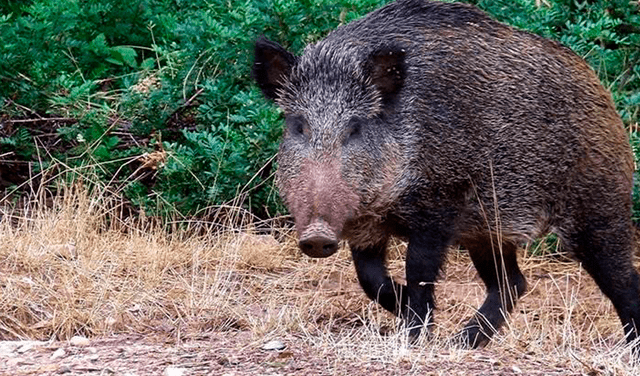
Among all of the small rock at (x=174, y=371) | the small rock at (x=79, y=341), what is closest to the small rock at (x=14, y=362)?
the small rock at (x=79, y=341)

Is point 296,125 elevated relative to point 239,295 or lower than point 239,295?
elevated

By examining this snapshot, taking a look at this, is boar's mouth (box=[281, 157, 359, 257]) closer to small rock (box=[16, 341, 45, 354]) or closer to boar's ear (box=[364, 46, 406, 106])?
boar's ear (box=[364, 46, 406, 106])

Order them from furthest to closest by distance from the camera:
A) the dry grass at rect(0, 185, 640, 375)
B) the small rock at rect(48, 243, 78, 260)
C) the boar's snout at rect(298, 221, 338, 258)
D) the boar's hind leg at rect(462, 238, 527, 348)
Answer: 1. the small rock at rect(48, 243, 78, 260)
2. the boar's hind leg at rect(462, 238, 527, 348)
3. the dry grass at rect(0, 185, 640, 375)
4. the boar's snout at rect(298, 221, 338, 258)

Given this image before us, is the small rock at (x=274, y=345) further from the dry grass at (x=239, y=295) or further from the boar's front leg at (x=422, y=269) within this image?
the boar's front leg at (x=422, y=269)

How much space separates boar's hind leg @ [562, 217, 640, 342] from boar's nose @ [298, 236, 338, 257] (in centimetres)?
168

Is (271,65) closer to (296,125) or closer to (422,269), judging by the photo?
(296,125)

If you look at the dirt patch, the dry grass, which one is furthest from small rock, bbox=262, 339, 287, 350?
the dry grass

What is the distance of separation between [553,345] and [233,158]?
2.91 metres

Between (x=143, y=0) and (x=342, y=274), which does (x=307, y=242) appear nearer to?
(x=342, y=274)

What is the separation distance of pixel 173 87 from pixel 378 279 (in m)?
2.93

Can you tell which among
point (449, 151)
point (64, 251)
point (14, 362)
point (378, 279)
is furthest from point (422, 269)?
point (64, 251)

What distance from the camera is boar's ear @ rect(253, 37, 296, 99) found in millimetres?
5598

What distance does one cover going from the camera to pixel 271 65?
5.65m

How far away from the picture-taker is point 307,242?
4832mm
